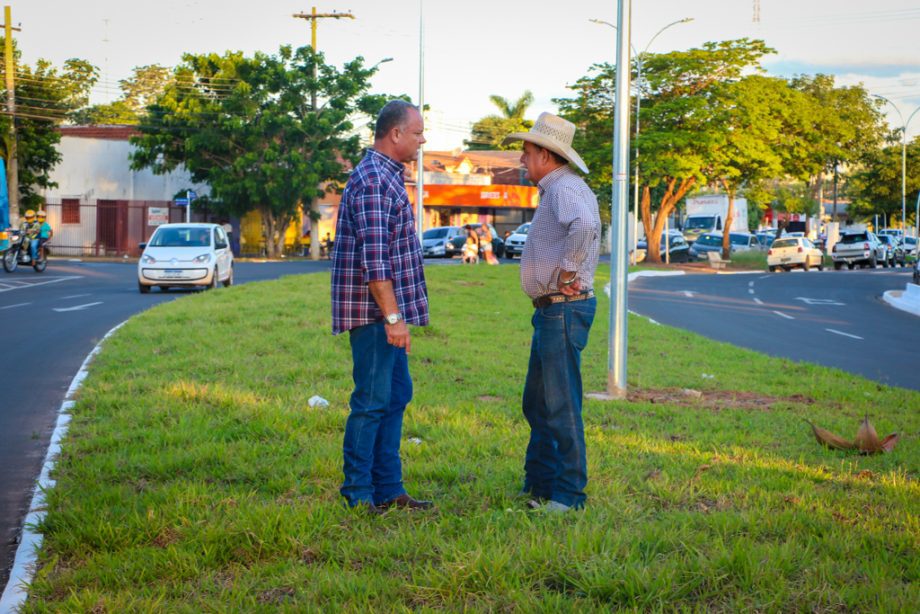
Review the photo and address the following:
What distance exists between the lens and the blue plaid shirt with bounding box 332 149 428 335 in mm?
4781

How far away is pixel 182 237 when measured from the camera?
901 inches

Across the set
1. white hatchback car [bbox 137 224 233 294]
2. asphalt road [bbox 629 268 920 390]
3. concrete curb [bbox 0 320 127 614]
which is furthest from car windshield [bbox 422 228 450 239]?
concrete curb [bbox 0 320 127 614]

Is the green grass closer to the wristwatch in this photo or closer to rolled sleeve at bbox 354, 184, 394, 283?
the wristwatch

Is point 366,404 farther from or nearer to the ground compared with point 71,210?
nearer to the ground

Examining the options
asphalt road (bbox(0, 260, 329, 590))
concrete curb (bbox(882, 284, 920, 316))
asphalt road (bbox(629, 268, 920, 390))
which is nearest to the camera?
asphalt road (bbox(0, 260, 329, 590))

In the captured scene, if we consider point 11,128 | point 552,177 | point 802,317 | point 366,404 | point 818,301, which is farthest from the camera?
point 11,128

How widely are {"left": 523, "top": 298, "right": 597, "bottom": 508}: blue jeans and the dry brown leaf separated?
2.37m

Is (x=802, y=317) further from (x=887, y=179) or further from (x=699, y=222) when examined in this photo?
(x=887, y=179)

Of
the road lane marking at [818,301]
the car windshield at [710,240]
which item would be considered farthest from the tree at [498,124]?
the road lane marking at [818,301]

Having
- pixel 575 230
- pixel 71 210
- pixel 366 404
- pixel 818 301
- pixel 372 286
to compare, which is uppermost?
pixel 71 210

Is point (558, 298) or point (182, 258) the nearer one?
point (558, 298)

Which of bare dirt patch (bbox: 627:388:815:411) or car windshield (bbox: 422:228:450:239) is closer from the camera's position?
bare dirt patch (bbox: 627:388:815:411)

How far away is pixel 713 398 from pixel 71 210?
45043 mm

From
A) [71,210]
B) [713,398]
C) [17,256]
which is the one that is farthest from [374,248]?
[71,210]
